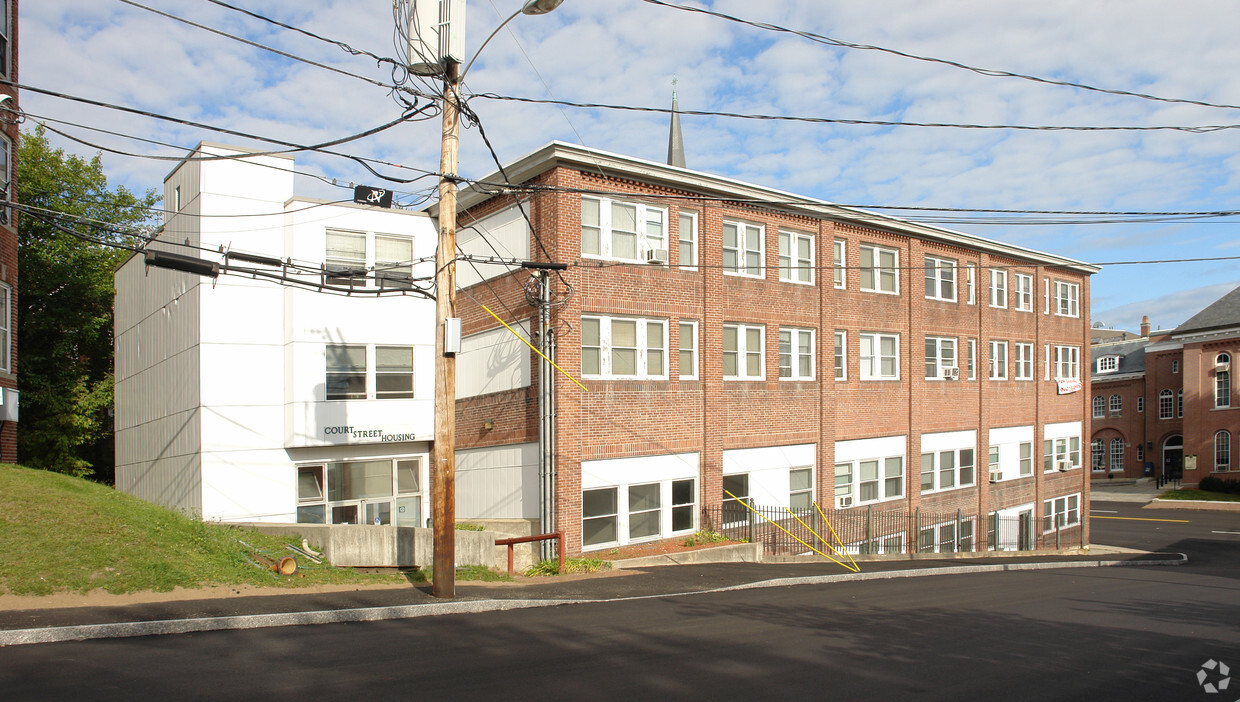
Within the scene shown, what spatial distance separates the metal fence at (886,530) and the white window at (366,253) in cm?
1027

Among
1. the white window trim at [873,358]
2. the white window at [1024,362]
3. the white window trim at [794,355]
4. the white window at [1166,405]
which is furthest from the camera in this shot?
the white window at [1166,405]

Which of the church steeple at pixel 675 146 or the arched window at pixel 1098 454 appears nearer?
the church steeple at pixel 675 146

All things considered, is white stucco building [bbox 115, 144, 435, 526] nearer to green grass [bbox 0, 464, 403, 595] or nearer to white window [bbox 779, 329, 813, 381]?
green grass [bbox 0, 464, 403, 595]

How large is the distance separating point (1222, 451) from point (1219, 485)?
3099 millimetres

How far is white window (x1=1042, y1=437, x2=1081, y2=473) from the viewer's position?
36.1 meters

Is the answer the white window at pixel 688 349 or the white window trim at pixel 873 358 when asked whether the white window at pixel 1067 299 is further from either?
the white window at pixel 688 349

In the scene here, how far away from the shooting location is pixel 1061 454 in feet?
122

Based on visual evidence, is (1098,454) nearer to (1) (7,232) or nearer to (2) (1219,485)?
(2) (1219,485)

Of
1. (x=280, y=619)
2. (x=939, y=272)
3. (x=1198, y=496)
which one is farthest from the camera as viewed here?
(x=1198, y=496)

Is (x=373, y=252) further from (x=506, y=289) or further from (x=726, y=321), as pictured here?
(x=726, y=321)

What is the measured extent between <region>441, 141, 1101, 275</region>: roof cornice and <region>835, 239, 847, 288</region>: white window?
0.73 meters

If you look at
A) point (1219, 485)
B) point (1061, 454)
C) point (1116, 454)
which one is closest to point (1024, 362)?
point (1061, 454)

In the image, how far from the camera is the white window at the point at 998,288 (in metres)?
32.9

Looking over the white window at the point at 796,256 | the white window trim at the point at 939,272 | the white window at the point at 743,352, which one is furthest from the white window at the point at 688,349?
the white window trim at the point at 939,272
